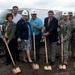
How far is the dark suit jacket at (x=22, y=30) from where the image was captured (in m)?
8.97

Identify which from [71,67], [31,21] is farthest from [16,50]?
[71,67]

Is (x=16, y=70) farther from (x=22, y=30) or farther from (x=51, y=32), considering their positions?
(x=51, y=32)

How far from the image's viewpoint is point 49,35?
9242 mm

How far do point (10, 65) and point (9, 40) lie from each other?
1.00 m

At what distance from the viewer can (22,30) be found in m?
9.09

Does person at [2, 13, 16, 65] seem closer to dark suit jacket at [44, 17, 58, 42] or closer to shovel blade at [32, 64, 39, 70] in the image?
shovel blade at [32, 64, 39, 70]

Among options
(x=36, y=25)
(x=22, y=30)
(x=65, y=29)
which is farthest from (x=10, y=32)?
(x=65, y=29)

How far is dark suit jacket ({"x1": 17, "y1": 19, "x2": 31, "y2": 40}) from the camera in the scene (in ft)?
29.4

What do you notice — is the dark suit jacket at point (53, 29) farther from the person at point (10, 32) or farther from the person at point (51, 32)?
the person at point (10, 32)

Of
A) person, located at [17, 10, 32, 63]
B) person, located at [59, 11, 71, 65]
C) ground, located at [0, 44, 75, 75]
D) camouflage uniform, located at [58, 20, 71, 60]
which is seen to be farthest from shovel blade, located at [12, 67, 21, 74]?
camouflage uniform, located at [58, 20, 71, 60]

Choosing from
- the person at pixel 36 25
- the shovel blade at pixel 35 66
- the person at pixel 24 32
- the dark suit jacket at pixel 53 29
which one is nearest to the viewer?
the shovel blade at pixel 35 66

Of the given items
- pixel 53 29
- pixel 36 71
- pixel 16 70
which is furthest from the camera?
pixel 53 29

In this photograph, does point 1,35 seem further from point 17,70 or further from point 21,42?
point 17,70

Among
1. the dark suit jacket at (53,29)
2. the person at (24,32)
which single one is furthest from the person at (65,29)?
the person at (24,32)
